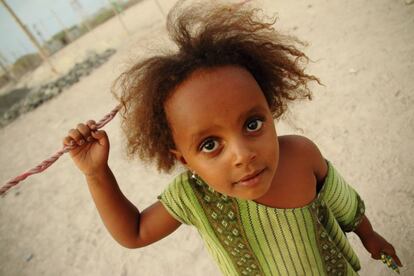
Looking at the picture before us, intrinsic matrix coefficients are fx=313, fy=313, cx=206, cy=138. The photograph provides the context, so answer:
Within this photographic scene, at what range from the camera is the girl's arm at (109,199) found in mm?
1075

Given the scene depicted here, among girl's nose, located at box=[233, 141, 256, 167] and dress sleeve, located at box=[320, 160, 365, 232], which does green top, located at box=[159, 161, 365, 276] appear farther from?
girl's nose, located at box=[233, 141, 256, 167]

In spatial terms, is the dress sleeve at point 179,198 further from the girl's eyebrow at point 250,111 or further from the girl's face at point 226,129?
the girl's eyebrow at point 250,111

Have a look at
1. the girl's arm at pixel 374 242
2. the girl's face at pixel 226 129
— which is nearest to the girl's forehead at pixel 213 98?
the girl's face at pixel 226 129

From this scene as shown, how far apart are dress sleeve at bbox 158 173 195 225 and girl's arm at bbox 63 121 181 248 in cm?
5

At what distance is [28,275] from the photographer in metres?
3.14

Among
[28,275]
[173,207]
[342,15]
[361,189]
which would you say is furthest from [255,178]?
[342,15]

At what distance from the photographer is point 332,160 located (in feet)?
8.38

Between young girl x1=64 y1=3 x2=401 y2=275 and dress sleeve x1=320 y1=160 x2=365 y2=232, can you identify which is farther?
dress sleeve x1=320 y1=160 x2=365 y2=232

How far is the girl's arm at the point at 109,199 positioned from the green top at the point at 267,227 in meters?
0.09

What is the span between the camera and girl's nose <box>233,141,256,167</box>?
0.88 metres

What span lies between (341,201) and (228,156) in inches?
22.8

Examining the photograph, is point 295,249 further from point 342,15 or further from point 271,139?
point 342,15

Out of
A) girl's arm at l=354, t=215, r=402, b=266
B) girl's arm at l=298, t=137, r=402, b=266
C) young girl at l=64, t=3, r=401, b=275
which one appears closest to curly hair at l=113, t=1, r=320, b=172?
young girl at l=64, t=3, r=401, b=275

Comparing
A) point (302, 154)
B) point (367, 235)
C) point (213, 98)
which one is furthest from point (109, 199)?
point (367, 235)
